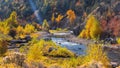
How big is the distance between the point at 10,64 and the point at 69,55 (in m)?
74.1

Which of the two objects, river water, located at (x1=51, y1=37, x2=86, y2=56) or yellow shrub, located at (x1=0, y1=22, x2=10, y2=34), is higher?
yellow shrub, located at (x1=0, y1=22, x2=10, y2=34)

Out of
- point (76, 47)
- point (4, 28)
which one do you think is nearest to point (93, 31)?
point (76, 47)

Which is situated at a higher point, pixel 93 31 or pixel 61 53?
pixel 61 53

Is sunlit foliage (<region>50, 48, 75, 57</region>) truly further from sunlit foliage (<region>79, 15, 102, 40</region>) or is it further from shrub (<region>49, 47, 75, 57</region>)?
sunlit foliage (<region>79, 15, 102, 40</region>)

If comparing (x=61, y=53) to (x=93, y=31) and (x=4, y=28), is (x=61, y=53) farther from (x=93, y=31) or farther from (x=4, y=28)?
(x=4, y=28)

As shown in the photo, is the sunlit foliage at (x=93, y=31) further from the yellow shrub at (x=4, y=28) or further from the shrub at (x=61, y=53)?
the shrub at (x=61, y=53)

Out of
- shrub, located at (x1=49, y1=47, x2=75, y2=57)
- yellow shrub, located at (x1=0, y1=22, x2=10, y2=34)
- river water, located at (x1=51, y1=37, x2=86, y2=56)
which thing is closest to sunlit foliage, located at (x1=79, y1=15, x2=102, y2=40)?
river water, located at (x1=51, y1=37, x2=86, y2=56)

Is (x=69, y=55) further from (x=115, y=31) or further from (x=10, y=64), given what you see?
(x=115, y=31)

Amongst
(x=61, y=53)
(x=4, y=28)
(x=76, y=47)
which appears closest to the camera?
(x=61, y=53)

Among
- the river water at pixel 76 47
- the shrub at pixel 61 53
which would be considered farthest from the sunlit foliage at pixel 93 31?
the shrub at pixel 61 53

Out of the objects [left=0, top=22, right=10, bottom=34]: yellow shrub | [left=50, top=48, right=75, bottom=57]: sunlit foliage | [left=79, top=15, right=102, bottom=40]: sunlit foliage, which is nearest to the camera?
[left=50, top=48, right=75, bottom=57]: sunlit foliage

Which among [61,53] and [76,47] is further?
[76,47]

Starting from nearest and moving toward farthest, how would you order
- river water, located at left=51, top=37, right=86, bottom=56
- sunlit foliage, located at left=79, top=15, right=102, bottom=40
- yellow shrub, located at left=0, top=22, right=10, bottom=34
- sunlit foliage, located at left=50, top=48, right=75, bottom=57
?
sunlit foliage, located at left=50, top=48, right=75, bottom=57 < river water, located at left=51, top=37, right=86, bottom=56 < yellow shrub, located at left=0, top=22, right=10, bottom=34 < sunlit foliage, located at left=79, top=15, right=102, bottom=40

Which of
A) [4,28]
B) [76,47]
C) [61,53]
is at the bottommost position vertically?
[76,47]
